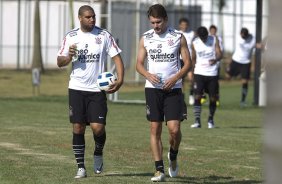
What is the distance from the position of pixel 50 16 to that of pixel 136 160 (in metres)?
43.7

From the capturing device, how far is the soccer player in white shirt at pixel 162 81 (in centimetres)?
984

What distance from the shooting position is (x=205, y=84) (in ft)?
63.0

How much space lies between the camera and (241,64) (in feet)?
93.6

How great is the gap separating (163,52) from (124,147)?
4.70 meters

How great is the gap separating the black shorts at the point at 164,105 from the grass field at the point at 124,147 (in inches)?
28.9

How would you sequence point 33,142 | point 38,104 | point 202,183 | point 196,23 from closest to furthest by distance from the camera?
point 202,183 → point 33,142 → point 38,104 → point 196,23

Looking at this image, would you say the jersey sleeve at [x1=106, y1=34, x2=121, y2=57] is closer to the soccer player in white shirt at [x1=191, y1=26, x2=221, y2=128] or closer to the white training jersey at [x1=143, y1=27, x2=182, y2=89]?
the white training jersey at [x1=143, y1=27, x2=182, y2=89]

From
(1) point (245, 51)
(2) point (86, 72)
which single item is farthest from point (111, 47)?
(1) point (245, 51)

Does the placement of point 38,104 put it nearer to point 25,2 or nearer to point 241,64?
Result: point 241,64

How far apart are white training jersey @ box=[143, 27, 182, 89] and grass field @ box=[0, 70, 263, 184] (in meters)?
1.22

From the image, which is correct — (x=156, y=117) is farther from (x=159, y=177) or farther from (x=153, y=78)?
(x=159, y=177)

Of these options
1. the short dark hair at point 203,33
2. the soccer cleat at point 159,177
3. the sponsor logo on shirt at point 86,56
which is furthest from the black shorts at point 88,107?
the short dark hair at point 203,33

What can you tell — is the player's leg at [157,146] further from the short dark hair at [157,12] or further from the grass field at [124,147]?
the short dark hair at [157,12]

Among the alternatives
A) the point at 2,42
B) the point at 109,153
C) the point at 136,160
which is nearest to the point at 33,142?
the point at 109,153
